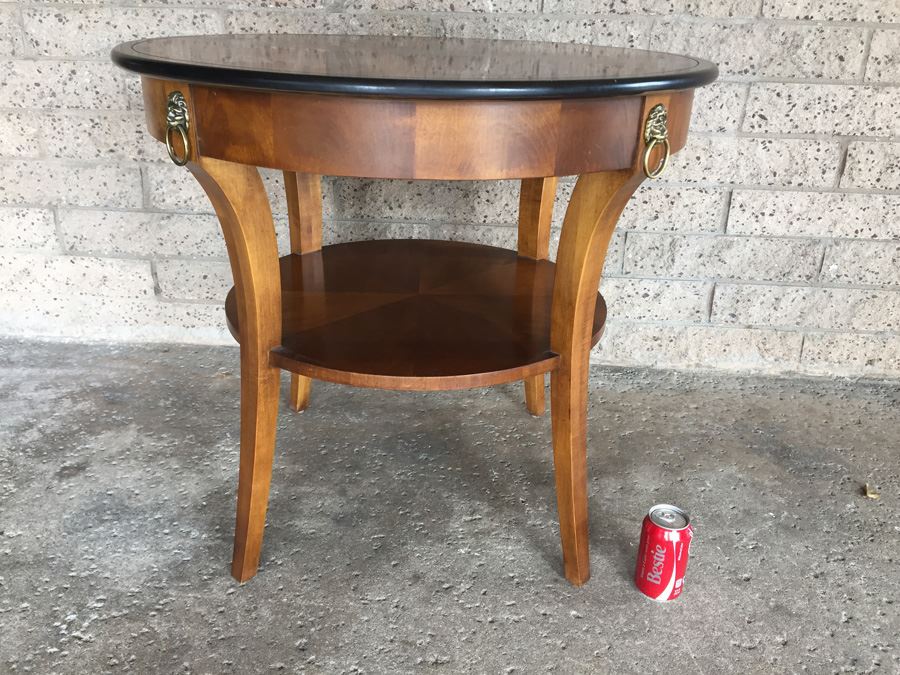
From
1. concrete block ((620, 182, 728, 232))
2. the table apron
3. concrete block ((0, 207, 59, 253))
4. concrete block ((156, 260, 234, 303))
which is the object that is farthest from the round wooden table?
concrete block ((0, 207, 59, 253))

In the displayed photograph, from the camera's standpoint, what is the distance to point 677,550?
1.60 meters

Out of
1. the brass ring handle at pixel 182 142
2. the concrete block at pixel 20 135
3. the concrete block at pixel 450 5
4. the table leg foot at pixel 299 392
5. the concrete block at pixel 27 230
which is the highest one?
the concrete block at pixel 450 5

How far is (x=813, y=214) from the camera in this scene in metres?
2.47

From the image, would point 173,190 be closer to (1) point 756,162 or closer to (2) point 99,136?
(2) point 99,136

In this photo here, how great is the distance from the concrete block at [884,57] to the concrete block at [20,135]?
2.62 meters

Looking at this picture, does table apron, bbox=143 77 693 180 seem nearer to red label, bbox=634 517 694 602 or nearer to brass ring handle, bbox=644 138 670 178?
brass ring handle, bbox=644 138 670 178

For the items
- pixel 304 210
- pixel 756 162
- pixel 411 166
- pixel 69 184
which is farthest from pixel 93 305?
pixel 756 162

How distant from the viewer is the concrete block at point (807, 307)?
2.57 metres

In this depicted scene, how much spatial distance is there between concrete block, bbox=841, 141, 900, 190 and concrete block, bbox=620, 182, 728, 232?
1.28 feet

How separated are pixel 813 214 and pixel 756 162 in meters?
0.26

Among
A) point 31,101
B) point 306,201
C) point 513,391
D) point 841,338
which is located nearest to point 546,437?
point 513,391

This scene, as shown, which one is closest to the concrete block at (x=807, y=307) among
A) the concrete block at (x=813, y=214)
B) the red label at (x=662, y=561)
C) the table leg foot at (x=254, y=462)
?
the concrete block at (x=813, y=214)

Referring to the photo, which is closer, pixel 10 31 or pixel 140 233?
pixel 10 31

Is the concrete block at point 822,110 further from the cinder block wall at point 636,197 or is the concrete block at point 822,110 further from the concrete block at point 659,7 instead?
the concrete block at point 659,7
